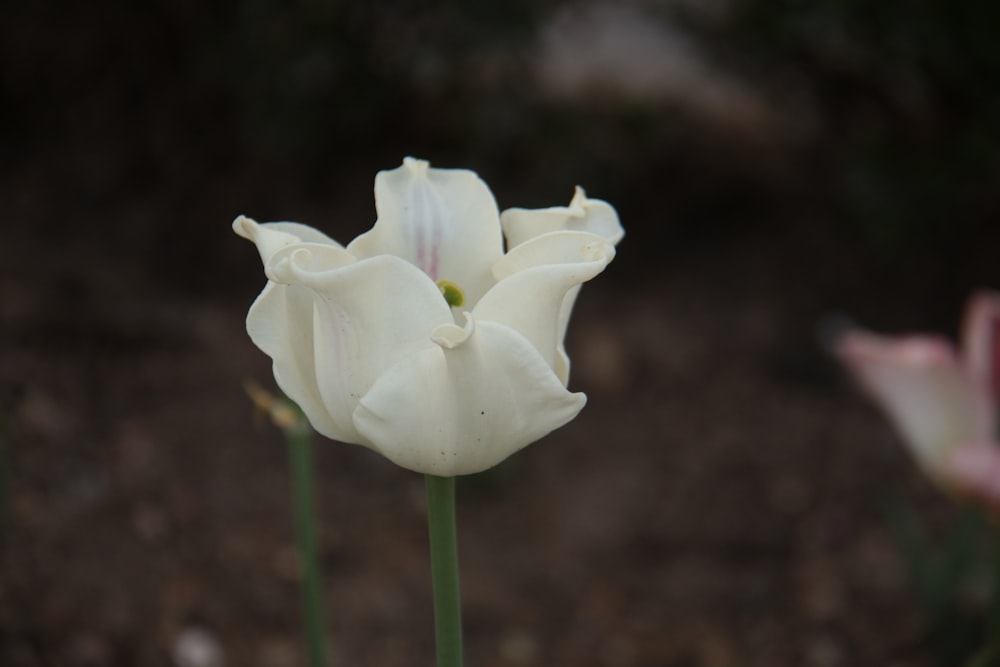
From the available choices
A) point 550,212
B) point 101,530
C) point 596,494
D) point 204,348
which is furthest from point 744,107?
point 550,212

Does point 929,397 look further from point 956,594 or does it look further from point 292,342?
point 292,342

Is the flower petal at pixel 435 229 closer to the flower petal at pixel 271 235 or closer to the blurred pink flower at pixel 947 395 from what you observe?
the flower petal at pixel 271 235

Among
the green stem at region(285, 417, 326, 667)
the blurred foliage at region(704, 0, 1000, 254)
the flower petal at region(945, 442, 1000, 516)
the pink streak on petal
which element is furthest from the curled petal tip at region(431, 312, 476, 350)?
the blurred foliage at region(704, 0, 1000, 254)

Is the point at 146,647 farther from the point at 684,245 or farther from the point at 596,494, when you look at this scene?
the point at 684,245

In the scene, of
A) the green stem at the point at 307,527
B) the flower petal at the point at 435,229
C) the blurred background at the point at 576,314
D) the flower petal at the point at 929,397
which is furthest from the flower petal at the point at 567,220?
the blurred background at the point at 576,314

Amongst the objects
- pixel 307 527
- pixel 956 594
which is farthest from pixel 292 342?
pixel 956 594

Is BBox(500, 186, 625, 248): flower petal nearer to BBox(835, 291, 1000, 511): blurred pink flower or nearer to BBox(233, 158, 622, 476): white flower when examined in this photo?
BBox(233, 158, 622, 476): white flower

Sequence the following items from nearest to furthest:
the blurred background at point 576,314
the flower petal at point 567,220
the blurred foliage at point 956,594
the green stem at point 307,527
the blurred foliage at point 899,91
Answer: the flower petal at point 567,220, the green stem at point 307,527, the blurred foliage at point 956,594, the blurred background at point 576,314, the blurred foliage at point 899,91
